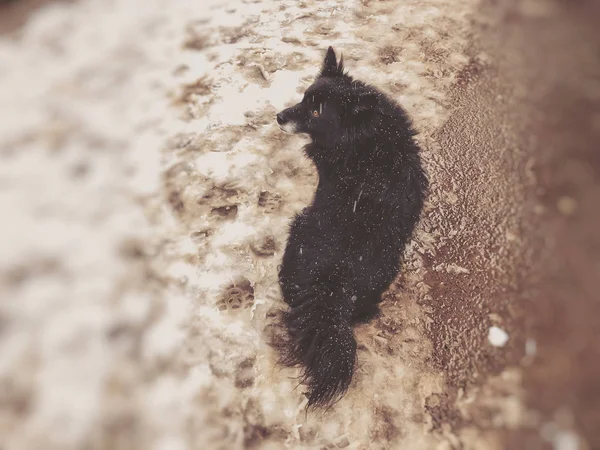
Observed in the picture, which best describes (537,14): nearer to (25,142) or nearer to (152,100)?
(152,100)

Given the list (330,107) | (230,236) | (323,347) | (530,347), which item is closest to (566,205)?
(530,347)

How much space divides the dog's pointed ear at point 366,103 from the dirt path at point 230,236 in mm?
608

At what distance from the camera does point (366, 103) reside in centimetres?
193

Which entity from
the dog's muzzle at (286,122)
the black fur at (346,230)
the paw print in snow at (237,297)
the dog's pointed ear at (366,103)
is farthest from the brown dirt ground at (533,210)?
the paw print in snow at (237,297)

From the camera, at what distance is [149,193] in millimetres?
2396

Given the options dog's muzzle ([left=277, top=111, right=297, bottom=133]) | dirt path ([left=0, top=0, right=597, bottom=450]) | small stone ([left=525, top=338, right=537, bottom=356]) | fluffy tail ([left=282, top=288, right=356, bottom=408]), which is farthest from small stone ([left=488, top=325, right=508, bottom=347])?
dog's muzzle ([left=277, top=111, right=297, bottom=133])

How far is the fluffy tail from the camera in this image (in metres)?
1.85

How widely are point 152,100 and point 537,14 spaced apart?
288 centimetres

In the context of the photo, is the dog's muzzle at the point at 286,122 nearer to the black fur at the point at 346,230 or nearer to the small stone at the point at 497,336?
the black fur at the point at 346,230

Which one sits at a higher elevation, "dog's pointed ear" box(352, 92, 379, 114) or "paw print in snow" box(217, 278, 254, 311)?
"dog's pointed ear" box(352, 92, 379, 114)

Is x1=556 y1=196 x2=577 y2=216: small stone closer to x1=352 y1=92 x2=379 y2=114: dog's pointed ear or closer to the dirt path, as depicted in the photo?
the dirt path

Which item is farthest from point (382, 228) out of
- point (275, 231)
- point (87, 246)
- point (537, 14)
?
point (537, 14)

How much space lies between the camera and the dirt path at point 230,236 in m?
1.88

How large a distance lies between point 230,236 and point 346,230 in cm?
75
